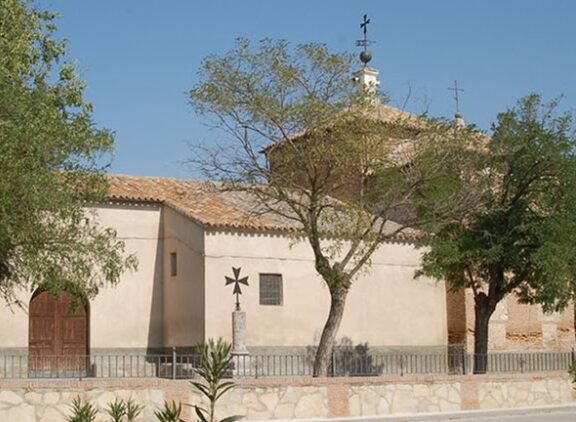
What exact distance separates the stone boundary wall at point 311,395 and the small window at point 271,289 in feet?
27.0

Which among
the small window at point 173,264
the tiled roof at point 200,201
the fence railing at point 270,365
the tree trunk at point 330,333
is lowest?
the fence railing at point 270,365

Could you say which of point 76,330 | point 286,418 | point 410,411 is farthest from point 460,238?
point 76,330

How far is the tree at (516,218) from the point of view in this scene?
24.8m

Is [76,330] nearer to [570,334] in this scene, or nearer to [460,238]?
[460,238]

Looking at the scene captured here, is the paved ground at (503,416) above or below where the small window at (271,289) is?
below

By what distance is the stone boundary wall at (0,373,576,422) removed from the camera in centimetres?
1686

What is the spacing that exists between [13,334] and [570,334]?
1926cm

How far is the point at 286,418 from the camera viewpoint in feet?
63.0

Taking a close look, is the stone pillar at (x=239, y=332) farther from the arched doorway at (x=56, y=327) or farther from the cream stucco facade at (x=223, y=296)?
the arched doorway at (x=56, y=327)

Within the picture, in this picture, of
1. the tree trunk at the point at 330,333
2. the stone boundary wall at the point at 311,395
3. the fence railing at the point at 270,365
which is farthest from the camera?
→ the tree trunk at the point at 330,333

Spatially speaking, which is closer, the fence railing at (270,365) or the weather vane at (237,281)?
the fence railing at (270,365)

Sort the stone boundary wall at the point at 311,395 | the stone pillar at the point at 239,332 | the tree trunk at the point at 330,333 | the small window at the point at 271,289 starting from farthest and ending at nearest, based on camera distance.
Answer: the small window at the point at 271,289
the stone pillar at the point at 239,332
the tree trunk at the point at 330,333
the stone boundary wall at the point at 311,395

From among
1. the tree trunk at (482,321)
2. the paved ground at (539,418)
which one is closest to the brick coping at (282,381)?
the paved ground at (539,418)

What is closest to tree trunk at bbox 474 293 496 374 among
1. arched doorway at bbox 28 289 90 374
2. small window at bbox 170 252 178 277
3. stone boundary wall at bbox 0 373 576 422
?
stone boundary wall at bbox 0 373 576 422
